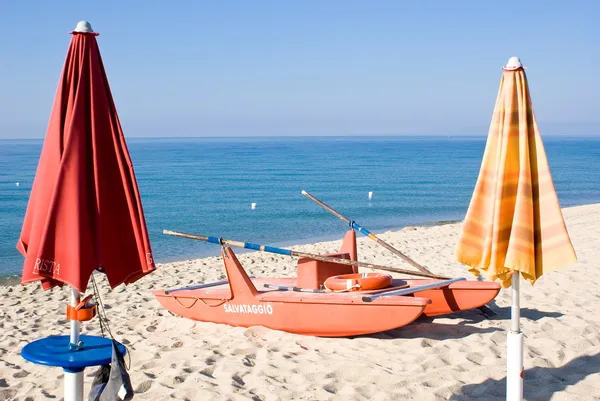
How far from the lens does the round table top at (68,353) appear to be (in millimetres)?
3797

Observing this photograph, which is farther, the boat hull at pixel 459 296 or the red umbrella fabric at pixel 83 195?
the boat hull at pixel 459 296

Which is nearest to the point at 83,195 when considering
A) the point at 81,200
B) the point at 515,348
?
the point at 81,200

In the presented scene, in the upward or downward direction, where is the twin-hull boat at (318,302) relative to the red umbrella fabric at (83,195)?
downward

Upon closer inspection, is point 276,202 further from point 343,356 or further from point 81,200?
point 81,200

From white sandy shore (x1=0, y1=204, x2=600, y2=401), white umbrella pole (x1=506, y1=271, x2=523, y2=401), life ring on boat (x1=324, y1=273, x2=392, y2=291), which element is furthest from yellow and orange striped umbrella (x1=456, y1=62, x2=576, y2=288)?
life ring on boat (x1=324, y1=273, x2=392, y2=291)

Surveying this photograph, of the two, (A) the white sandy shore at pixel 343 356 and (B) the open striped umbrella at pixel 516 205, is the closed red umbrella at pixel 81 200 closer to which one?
(A) the white sandy shore at pixel 343 356

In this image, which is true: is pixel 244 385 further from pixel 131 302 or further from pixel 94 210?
pixel 131 302

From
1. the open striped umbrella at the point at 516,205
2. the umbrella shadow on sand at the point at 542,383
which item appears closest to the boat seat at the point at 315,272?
the umbrella shadow on sand at the point at 542,383

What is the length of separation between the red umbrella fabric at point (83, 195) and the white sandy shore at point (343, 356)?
6.44 ft

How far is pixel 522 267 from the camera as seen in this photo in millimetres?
4383

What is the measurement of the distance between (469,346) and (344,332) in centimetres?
130

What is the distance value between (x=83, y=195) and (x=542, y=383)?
4023 millimetres

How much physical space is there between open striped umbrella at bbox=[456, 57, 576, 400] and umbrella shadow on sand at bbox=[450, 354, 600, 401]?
0.81 metres

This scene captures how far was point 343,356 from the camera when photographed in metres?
6.55
